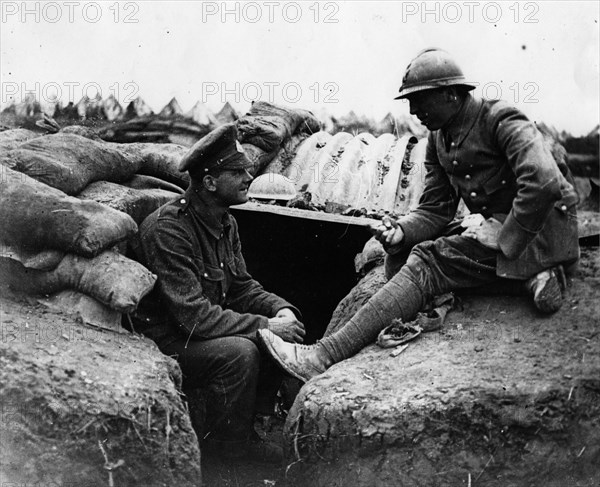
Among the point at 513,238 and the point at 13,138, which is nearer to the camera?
the point at 513,238

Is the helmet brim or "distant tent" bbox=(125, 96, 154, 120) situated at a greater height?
the helmet brim

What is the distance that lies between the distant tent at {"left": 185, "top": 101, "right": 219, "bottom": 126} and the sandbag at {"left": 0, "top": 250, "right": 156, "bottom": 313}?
4914 millimetres

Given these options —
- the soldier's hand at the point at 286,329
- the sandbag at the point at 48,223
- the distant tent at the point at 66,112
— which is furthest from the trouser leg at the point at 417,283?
the distant tent at the point at 66,112

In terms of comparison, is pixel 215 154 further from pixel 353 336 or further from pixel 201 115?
pixel 201 115

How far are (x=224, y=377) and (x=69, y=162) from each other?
1.58 metres

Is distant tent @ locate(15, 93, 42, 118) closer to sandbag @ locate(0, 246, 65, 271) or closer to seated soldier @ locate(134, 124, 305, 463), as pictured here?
seated soldier @ locate(134, 124, 305, 463)

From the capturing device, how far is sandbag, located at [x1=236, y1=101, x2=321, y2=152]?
830cm

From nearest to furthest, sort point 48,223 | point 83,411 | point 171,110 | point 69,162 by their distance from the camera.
Result: point 83,411
point 48,223
point 69,162
point 171,110

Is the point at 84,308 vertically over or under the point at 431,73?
under

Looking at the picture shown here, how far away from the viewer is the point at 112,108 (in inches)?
381

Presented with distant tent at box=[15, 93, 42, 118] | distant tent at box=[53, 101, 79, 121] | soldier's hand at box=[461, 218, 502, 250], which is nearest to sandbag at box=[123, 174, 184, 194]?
soldier's hand at box=[461, 218, 502, 250]

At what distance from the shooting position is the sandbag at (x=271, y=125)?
8297mm

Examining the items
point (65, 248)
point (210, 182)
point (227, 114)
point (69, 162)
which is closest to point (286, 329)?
point (210, 182)

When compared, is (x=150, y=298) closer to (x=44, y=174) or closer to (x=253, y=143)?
(x=44, y=174)
